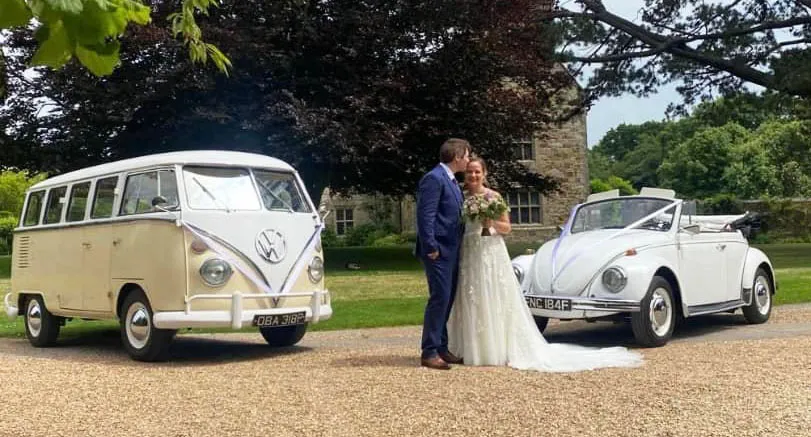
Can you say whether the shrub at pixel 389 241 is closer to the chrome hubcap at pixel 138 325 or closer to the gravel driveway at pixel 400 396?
the chrome hubcap at pixel 138 325

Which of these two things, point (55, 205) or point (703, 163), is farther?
point (703, 163)

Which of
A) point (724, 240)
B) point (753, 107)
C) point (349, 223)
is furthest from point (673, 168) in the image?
point (724, 240)

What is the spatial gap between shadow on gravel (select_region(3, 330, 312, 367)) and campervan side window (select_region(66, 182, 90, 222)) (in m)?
1.62

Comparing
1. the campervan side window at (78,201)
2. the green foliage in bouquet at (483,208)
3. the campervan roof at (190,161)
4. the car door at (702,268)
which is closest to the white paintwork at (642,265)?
the car door at (702,268)

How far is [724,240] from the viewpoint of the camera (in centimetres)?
1007

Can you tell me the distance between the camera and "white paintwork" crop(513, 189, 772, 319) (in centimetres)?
844

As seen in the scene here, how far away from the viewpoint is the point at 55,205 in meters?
10.0

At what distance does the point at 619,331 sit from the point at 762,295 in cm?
216

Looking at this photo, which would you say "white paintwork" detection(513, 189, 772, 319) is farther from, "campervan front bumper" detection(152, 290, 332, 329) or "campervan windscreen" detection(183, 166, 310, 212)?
"campervan front bumper" detection(152, 290, 332, 329)

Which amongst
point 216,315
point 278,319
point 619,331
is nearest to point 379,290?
point 619,331

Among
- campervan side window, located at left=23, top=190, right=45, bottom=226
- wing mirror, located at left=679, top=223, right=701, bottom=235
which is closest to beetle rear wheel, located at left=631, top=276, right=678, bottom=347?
wing mirror, located at left=679, top=223, right=701, bottom=235

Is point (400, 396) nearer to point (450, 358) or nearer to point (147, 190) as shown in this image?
point (450, 358)

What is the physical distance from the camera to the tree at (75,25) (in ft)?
6.75

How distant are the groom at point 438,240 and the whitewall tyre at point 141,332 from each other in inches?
112
